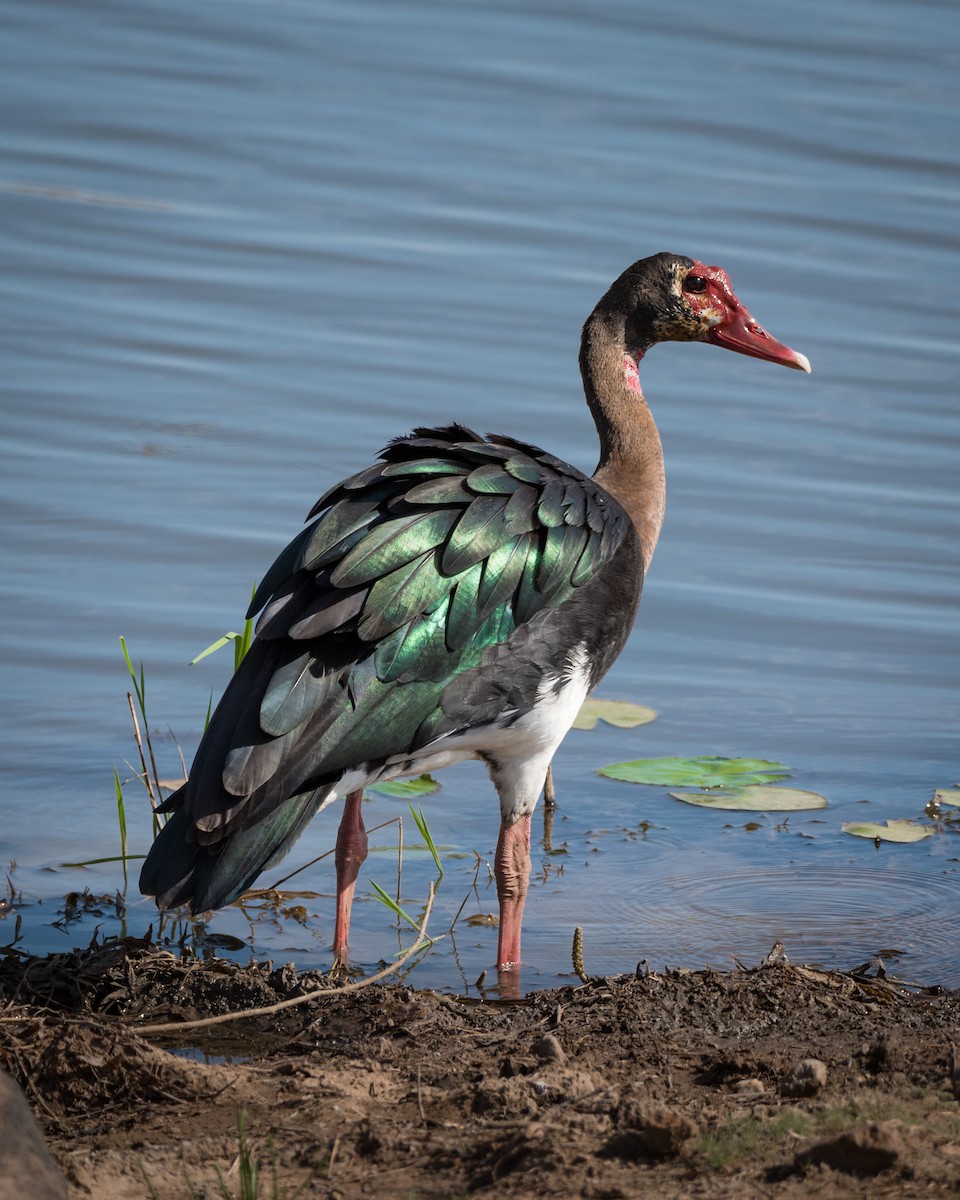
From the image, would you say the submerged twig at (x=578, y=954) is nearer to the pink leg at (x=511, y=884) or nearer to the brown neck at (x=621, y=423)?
the pink leg at (x=511, y=884)

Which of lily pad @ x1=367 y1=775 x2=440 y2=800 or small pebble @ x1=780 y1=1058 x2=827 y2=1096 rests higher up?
small pebble @ x1=780 y1=1058 x2=827 y2=1096

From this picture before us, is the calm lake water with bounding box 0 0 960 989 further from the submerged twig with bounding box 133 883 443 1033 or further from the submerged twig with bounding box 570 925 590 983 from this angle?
the submerged twig with bounding box 133 883 443 1033

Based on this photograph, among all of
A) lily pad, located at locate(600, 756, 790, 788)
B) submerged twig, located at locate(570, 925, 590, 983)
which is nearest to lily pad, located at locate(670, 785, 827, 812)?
lily pad, located at locate(600, 756, 790, 788)

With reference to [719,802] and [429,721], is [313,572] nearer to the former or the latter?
[429,721]

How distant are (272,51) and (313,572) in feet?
42.4

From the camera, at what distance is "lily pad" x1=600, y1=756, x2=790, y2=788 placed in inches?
278

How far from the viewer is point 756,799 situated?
273 inches

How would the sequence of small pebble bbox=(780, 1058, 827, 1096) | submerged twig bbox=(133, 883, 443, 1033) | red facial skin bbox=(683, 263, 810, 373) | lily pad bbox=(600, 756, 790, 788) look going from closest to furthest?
small pebble bbox=(780, 1058, 827, 1096), submerged twig bbox=(133, 883, 443, 1033), red facial skin bbox=(683, 263, 810, 373), lily pad bbox=(600, 756, 790, 788)

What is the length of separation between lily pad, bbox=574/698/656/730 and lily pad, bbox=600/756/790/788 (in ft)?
1.00

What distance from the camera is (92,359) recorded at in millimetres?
10992

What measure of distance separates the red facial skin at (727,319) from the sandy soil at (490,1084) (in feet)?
9.21

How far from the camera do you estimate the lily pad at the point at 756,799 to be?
6.88 meters

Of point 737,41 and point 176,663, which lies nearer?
point 176,663

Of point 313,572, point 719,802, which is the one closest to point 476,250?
→ point 719,802
